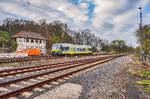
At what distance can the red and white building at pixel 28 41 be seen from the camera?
42.8m

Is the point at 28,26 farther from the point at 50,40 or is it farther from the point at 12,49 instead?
the point at 12,49

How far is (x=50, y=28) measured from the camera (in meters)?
65.8

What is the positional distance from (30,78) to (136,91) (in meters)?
5.38

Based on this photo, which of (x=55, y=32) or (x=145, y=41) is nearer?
(x=145, y=41)

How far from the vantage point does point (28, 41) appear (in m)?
45.4

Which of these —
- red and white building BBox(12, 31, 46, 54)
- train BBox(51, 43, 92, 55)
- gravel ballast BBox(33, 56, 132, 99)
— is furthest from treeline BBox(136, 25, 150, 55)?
red and white building BBox(12, 31, 46, 54)

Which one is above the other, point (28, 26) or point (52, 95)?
point (28, 26)

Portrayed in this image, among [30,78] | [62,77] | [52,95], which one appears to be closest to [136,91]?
[52,95]

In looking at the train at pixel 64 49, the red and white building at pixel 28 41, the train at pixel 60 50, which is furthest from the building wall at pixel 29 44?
the train at pixel 64 49

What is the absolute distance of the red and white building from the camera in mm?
42847

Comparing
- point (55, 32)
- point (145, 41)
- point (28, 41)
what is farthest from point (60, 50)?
point (55, 32)

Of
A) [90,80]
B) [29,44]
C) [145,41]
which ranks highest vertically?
[29,44]

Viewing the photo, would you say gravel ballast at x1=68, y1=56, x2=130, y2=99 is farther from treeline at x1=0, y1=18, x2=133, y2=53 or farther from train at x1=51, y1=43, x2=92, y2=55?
treeline at x1=0, y1=18, x2=133, y2=53

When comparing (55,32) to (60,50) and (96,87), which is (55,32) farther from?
(96,87)
